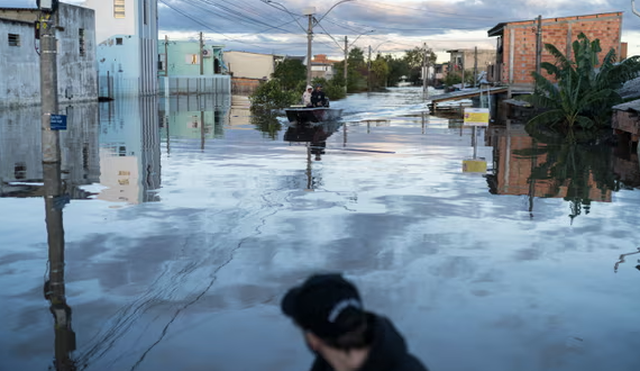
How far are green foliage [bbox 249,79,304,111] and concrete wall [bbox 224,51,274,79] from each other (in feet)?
208

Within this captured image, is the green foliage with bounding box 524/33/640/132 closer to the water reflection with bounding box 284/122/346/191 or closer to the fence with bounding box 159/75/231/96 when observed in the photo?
the water reflection with bounding box 284/122/346/191

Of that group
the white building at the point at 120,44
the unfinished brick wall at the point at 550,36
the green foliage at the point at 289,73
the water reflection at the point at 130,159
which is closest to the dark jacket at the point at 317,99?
the water reflection at the point at 130,159

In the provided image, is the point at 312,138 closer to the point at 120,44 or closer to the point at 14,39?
the point at 14,39

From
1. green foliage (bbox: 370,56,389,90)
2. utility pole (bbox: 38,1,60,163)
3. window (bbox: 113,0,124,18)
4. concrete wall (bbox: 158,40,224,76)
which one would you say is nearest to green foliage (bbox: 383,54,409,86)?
green foliage (bbox: 370,56,389,90)

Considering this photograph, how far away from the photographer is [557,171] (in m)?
15.7

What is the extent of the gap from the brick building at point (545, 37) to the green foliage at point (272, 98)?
1247 cm

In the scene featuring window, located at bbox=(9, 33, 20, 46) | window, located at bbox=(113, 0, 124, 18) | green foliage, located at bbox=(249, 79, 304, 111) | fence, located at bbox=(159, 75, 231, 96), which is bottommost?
A: green foliage, located at bbox=(249, 79, 304, 111)

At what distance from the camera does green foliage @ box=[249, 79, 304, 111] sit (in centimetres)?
4688

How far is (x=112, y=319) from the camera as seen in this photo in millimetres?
5992

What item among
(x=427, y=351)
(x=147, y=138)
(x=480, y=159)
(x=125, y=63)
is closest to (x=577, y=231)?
(x=427, y=351)

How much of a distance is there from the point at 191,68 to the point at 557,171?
72.3 metres

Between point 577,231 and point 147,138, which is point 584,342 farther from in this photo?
point 147,138

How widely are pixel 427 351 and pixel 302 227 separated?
14.9 feet

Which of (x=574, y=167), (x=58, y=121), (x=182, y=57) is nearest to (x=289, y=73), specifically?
(x=182, y=57)
